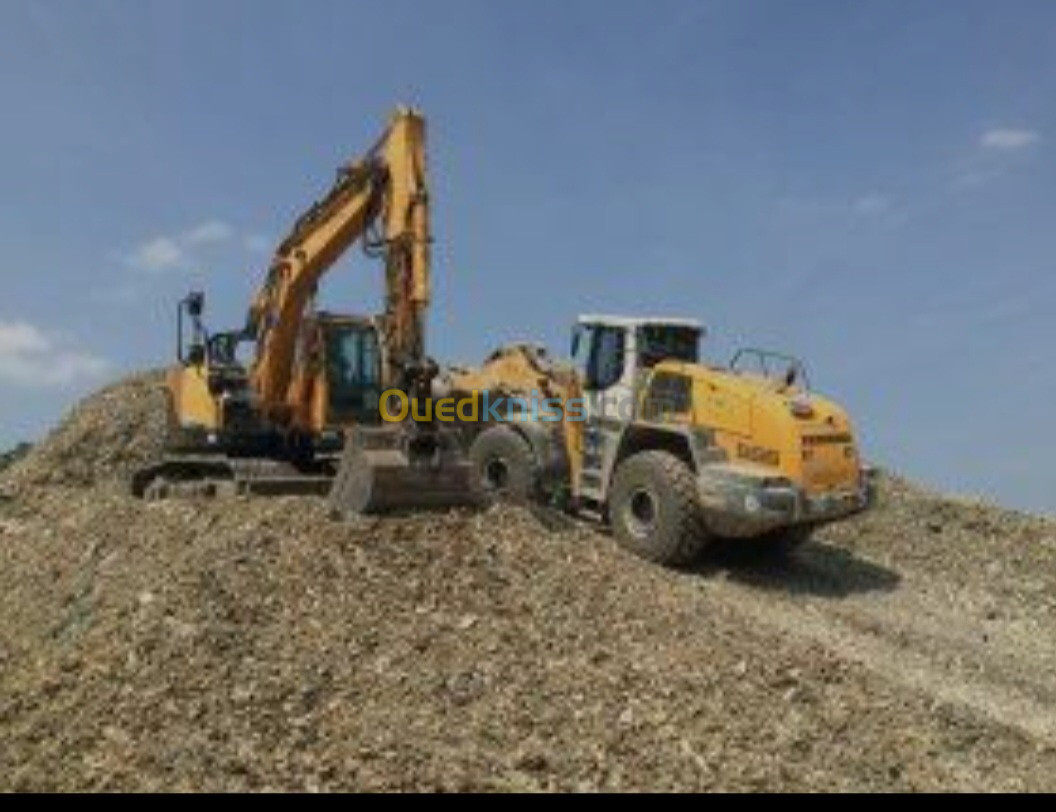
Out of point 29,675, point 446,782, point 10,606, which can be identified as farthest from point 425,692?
point 10,606

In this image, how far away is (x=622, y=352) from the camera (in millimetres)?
18234

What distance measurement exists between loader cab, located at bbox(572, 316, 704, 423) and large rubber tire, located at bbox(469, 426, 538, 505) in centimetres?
100

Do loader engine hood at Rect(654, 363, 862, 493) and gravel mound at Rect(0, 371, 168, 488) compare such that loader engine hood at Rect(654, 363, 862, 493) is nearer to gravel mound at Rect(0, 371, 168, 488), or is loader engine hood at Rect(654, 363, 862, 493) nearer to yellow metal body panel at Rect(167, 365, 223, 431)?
yellow metal body panel at Rect(167, 365, 223, 431)

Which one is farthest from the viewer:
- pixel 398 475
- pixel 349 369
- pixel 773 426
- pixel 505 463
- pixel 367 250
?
pixel 349 369

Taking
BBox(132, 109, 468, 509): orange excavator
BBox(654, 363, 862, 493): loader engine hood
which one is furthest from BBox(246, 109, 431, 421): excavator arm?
BBox(654, 363, 862, 493): loader engine hood

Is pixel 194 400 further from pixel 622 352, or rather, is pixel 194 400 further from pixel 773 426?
pixel 773 426

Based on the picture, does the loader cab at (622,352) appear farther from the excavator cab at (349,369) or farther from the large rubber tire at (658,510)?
the excavator cab at (349,369)

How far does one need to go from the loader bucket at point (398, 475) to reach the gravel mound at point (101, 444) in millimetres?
9033

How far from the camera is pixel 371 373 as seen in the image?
1941 cm

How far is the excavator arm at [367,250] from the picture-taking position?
51.6 feet

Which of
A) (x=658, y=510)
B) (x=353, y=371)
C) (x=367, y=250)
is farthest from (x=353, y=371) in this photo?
(x=658, y=510)

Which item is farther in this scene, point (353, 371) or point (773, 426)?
point (353, 371)

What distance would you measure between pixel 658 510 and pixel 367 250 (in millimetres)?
4586

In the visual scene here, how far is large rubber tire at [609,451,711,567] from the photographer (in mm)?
16812
